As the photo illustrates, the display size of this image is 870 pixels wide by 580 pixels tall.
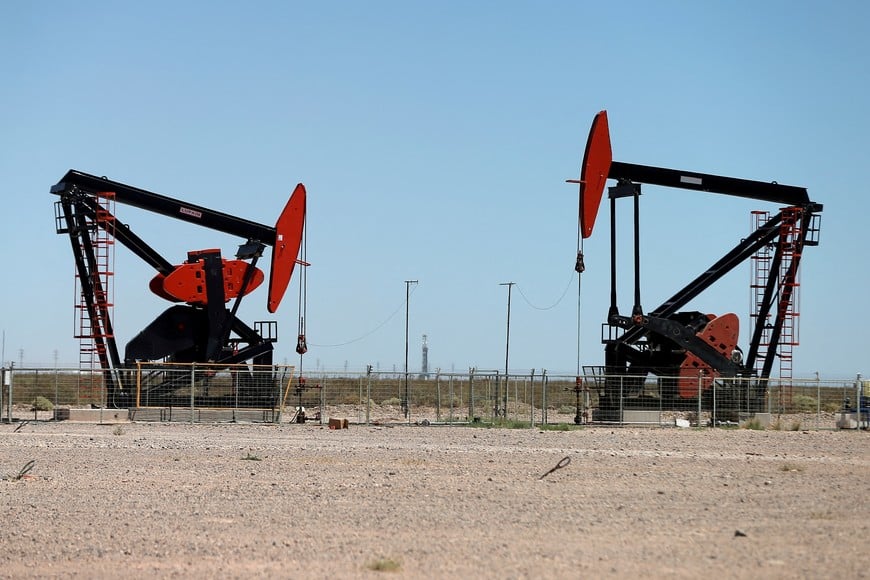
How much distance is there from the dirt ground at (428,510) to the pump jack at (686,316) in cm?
835

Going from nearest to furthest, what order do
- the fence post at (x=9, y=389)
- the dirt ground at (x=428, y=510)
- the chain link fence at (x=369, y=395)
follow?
the dirt ground at (x=428, y=510) < the fence post at (x=9, y=389) < the chain link fence at (x=369, y=395)

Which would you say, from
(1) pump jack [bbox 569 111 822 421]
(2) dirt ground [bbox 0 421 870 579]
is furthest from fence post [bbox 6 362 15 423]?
(1) pump jack [bbox 569 111 822 421]

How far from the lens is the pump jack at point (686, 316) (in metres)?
31.6

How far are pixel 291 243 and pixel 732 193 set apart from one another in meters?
12.6

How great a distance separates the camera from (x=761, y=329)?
34438mm

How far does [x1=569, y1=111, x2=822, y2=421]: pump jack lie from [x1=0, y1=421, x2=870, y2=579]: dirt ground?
8346 mm

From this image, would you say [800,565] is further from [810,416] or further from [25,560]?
[810,416]

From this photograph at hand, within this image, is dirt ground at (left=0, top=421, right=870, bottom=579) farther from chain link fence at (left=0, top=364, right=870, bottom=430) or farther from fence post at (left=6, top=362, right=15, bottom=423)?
chain link fence at (left=0, top=364, right=870, bottom=430)

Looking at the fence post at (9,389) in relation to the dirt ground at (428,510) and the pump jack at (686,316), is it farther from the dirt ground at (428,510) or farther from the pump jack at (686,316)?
the pump jack at (686,316)

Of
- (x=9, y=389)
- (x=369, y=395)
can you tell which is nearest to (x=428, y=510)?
(x=369, y=395)

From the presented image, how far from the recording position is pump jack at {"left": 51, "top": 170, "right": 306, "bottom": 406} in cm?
3203

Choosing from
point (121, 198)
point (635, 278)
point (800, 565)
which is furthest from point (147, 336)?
point (800, 565)

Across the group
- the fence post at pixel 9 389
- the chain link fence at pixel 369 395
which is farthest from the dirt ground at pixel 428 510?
the chain link fence at pixel 369 395

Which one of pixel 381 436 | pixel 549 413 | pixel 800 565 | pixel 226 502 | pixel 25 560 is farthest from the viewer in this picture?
pixel 549 413
